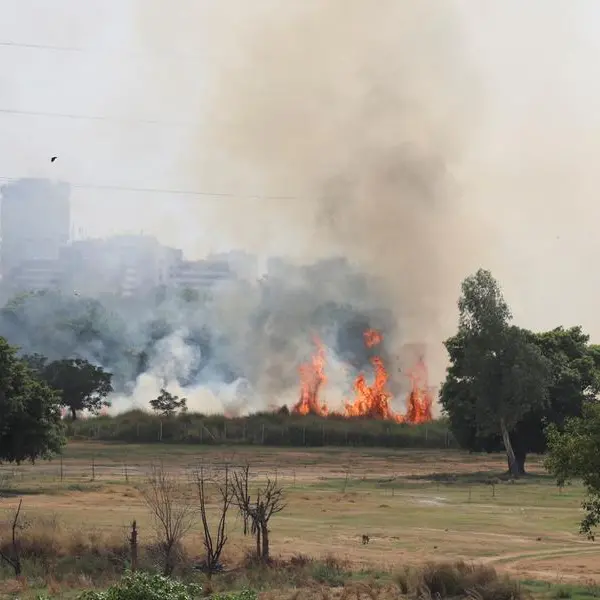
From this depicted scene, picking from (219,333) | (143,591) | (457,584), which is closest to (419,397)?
(219,333)

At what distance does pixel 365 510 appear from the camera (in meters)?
60.4

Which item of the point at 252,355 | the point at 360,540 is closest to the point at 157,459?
the point at 360,540

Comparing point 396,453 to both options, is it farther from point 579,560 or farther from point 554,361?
point 579,560

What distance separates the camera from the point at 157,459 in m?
97.9

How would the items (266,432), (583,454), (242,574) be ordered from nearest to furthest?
(583,454)
(242,574)
(266,432)

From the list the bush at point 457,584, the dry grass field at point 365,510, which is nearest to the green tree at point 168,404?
the dry grass field at point 365,510

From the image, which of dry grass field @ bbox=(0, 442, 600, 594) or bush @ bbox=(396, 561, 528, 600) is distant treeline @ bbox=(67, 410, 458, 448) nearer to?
dry grass field @ bbox=(0, 442, 600, 594)

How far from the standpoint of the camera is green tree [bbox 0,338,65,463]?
67981 mm

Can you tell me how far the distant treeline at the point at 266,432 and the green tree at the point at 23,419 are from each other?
52.0 m

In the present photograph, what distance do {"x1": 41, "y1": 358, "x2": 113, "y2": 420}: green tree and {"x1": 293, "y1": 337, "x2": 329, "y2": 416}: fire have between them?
28.0 meters

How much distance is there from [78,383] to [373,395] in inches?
1629

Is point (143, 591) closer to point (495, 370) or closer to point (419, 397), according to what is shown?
point (495, 370)

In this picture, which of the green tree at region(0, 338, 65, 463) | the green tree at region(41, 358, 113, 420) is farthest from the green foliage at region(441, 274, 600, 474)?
the green tree at region(41, 358, 113, 420)

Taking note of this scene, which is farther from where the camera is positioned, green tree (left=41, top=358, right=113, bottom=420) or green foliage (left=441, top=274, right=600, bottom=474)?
green tree (left=41, top=358, right=113, bottom=420)
